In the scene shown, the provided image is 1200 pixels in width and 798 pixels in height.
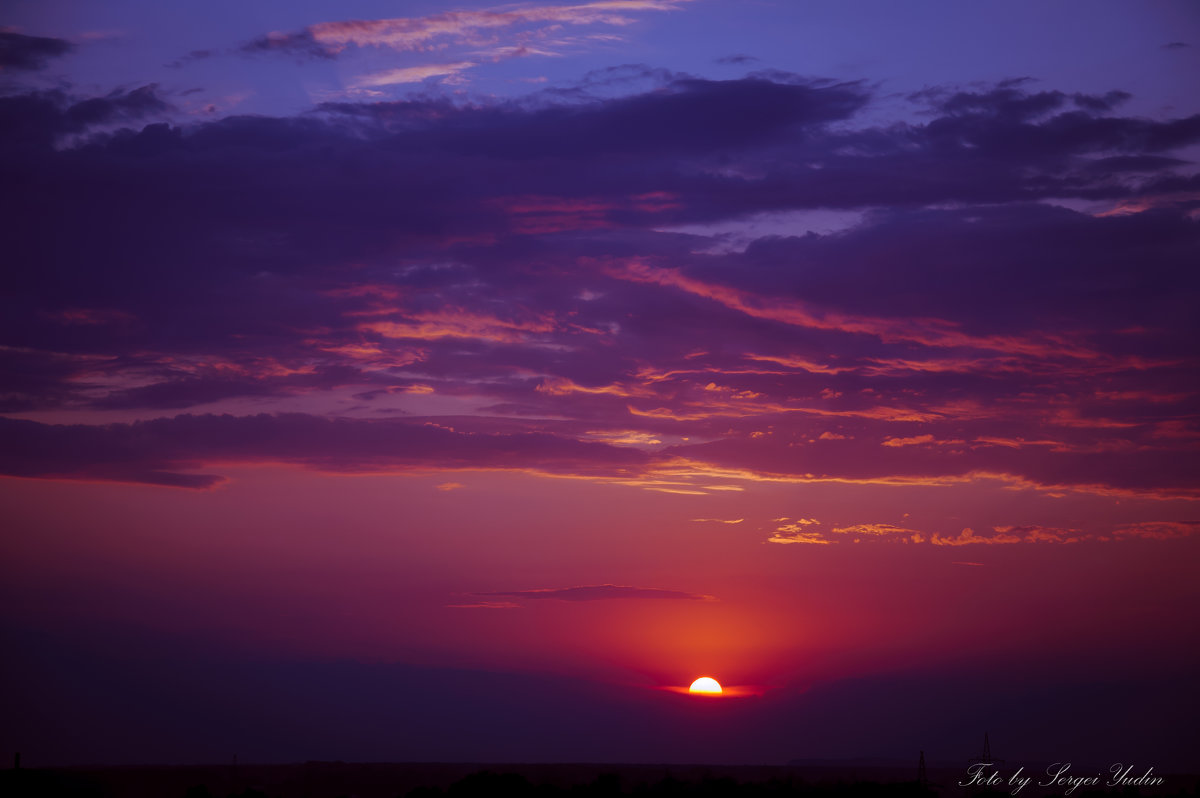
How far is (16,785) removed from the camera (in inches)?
1721

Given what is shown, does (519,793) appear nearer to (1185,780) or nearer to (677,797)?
(677,797)

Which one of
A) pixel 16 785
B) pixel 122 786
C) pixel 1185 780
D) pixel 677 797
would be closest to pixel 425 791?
pixel 677 797

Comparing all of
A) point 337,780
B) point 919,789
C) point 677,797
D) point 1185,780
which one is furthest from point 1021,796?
point 337,780

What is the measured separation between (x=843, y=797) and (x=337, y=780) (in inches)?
1422

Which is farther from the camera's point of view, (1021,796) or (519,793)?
(1021,796)

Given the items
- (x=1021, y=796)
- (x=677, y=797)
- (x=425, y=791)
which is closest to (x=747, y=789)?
(x=677, y=797)

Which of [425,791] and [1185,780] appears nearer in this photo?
[425,791]

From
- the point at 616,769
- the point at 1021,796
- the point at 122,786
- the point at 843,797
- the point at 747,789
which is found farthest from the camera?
the point at 616,769

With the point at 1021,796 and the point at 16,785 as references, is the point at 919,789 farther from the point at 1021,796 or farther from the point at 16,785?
the point at 16,785

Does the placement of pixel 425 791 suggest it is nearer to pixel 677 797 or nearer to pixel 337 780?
pixel 677 797

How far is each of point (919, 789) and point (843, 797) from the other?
4326 millimetres

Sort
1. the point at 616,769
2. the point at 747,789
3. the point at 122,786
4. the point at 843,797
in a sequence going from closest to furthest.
A: the point at 843,797, the point at 747,789, the point at 122,786, the point at 616,769

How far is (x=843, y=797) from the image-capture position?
140 ft

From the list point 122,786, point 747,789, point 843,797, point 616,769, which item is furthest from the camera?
point 616,769
